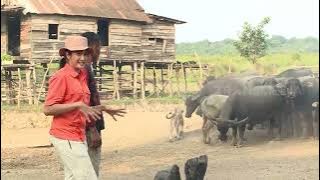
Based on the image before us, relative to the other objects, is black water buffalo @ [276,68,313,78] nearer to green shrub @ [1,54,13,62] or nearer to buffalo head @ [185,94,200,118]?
buffalo head @ [185,94,200,118]

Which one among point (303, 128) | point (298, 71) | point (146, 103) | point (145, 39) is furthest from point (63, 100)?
point (145, 39)

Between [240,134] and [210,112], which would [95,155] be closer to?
[240,134]

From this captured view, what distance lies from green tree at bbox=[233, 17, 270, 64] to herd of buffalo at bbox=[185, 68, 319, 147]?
19.9 m

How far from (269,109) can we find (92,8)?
17.6m

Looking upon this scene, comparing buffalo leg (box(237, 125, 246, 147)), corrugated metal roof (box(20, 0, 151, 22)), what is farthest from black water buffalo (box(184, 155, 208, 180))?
corrugated metal roof (box(20, 0, 151, 22))

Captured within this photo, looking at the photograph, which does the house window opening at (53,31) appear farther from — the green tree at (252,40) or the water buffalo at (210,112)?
the water buffalo at (210,112)

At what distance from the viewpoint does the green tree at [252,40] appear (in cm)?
3370

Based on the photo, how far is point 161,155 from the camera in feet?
41.2

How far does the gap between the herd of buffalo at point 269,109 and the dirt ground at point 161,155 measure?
318 millimetres

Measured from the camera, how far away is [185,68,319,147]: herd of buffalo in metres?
12.7

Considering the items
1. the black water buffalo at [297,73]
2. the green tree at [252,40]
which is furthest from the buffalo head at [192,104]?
the green tree at [252,40]

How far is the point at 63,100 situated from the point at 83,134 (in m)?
0.34

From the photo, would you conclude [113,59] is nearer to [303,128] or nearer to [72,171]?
[303,128]

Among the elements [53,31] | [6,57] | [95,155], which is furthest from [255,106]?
[53,31]
